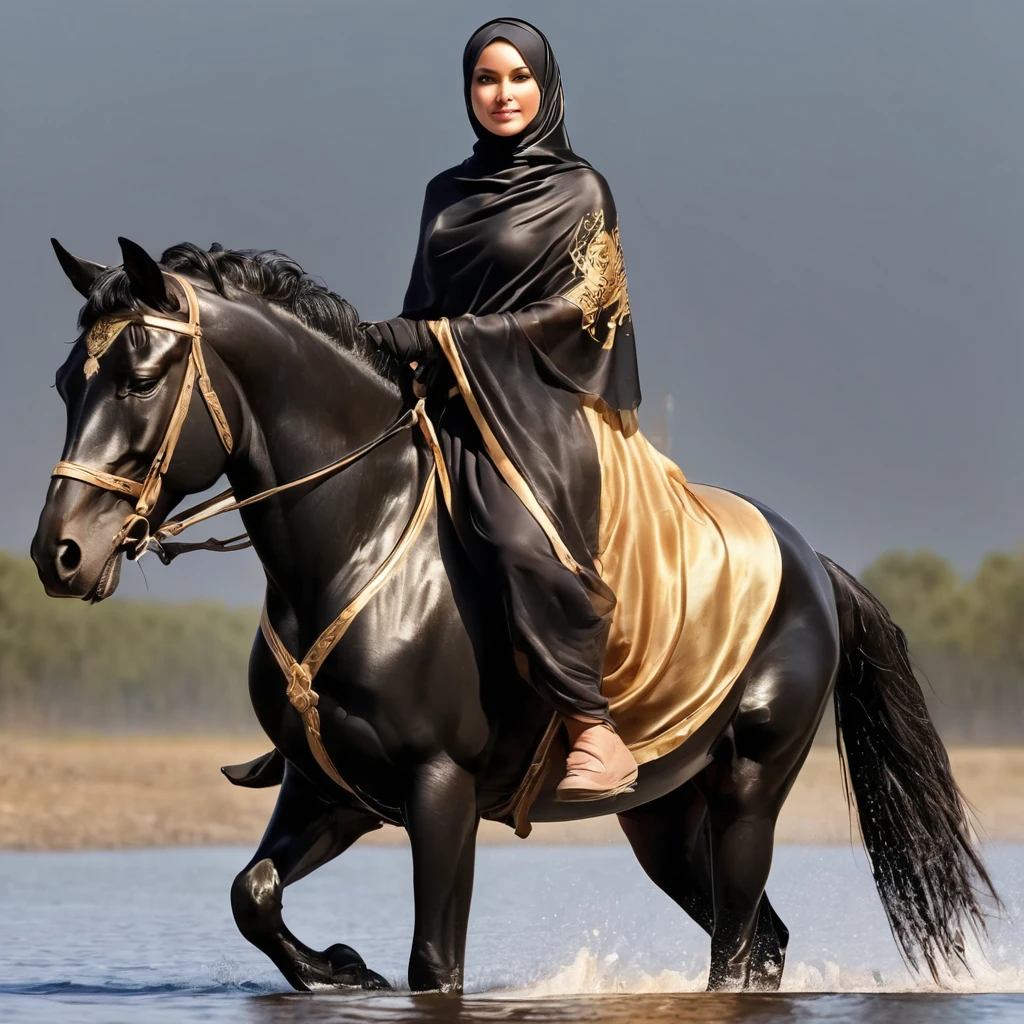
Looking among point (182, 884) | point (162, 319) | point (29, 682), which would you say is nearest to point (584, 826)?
point (29, 682)

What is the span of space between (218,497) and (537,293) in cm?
110

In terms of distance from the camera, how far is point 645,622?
5.14 m

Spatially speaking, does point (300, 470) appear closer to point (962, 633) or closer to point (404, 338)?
point (404, 338)

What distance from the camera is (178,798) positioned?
17203 mm

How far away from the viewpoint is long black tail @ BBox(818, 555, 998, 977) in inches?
233

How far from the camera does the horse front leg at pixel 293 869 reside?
195 inches

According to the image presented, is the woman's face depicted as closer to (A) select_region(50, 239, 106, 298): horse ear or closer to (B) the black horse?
(B) the black horse

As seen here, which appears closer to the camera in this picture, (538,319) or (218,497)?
(218,497)

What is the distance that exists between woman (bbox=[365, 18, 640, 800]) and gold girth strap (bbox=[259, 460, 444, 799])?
0.25 m

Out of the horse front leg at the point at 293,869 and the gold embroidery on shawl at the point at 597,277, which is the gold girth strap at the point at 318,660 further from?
the gold embroidery on shawl at the point at 597,277

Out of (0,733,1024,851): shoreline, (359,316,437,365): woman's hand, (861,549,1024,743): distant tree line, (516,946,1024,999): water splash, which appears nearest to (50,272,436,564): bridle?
(359,316,437,365): woman's hand

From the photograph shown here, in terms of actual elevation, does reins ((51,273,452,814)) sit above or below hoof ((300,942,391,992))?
above

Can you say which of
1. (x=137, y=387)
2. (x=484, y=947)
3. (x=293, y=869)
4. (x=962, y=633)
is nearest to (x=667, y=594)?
(x=293, y=869)

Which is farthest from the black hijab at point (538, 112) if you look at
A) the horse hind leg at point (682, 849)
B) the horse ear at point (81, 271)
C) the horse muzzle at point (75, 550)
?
the horse hind leg at point (682, 849)
